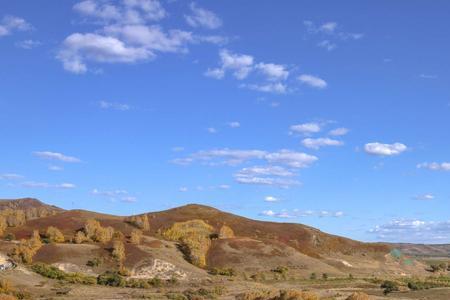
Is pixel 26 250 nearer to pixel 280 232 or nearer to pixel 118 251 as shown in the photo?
pixel 118 251

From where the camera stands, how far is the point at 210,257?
78250 millimetres

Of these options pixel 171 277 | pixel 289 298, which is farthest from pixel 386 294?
pixel 171 277

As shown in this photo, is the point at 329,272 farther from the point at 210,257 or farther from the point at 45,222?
the point at 45,222

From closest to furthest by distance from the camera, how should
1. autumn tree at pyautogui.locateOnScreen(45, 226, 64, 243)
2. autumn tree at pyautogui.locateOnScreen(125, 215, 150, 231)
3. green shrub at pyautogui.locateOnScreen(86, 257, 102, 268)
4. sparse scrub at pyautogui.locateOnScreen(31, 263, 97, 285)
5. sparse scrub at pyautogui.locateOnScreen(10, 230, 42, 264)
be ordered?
sparse scrub at pyautogui.locateOnScreen(31, 263, 97, 285) < sparse scrub at pyautogui.locateOnScreen(10, 230, 42, 264) < green shrub at pyautogui.locateOnScreen(86, 257, 102, 268) < autumn tree at pyautogui.locateOnScreen(45, 226, 64, 243) < autumn tree at pyautogui.locateOnScreen(125, 215, 150, 231)

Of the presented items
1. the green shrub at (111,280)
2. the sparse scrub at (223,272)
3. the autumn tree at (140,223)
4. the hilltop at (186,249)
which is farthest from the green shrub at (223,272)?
the autumn tree at (140,223)

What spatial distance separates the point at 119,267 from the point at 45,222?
30.4 metres

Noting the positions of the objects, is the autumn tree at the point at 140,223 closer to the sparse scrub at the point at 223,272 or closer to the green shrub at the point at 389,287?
the sparse scrub at the point at 223,272

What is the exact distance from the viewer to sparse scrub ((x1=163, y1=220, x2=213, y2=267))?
74.8m

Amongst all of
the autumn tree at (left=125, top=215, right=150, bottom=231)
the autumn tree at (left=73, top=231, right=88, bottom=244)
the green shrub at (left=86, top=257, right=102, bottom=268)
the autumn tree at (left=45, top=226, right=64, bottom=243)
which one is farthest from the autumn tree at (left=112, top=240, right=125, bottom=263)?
the autumn tree at (left=125, top=215, right=150, bottom=231)

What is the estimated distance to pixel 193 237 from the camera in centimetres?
8319

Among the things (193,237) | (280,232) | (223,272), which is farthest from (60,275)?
(280,232)

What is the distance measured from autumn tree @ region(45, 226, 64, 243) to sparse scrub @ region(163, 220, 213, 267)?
1615cm

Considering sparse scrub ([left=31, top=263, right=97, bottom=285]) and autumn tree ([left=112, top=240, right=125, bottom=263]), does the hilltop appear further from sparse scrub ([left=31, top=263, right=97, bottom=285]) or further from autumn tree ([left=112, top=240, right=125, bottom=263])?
sparse scrub ([left=31, top=263, right=97, bottom=285])

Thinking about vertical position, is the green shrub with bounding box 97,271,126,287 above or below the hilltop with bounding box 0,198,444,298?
below
